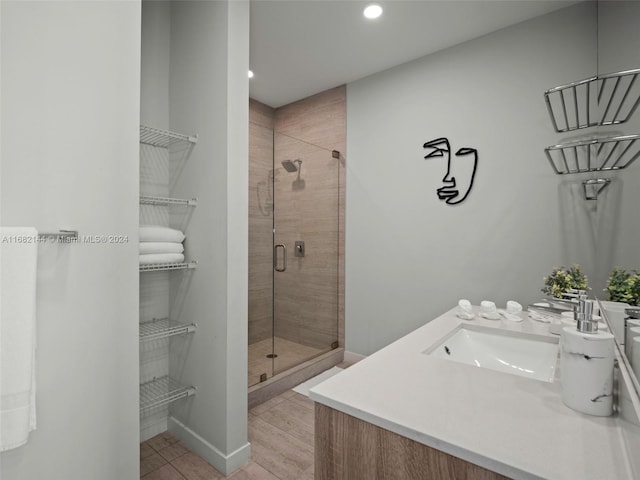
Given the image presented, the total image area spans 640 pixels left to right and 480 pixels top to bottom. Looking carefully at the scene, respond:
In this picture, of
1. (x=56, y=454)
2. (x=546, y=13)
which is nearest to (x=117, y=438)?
(x=56, y=454)

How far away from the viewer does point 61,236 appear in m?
1.08

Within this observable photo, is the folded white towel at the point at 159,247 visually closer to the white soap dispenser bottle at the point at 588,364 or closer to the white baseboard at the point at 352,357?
the white soap dispenser bottle at the point at 588,364

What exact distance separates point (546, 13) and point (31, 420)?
10.7 feet

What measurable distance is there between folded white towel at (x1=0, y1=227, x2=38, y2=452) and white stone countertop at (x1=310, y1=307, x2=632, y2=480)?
87 cm

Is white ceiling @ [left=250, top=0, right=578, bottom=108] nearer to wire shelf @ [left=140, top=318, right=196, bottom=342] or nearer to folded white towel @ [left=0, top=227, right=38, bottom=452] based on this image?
folded white towel @ [left=0, top=227, right=38, bottom=452]

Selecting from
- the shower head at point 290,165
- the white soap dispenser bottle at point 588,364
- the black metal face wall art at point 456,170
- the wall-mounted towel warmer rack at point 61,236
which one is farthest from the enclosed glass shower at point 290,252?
the white soap dispenser bottle at point 588,364

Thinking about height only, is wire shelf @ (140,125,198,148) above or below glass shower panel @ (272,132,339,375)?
above

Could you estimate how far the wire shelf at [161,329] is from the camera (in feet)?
5.62

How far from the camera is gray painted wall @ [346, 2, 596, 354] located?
2.04 m

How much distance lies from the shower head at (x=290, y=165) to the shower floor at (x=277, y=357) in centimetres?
142

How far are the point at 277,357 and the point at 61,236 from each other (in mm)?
1951

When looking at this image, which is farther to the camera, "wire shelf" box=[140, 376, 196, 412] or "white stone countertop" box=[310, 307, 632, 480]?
"wire shelf" box=[140, 376, 196, 412]

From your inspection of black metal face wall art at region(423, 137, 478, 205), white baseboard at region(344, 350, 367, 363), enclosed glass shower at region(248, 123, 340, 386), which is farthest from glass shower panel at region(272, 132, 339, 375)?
black metal face wall art at region(423, 137, 478, 205)

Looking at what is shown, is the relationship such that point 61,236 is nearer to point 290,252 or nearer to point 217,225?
point 217,225
